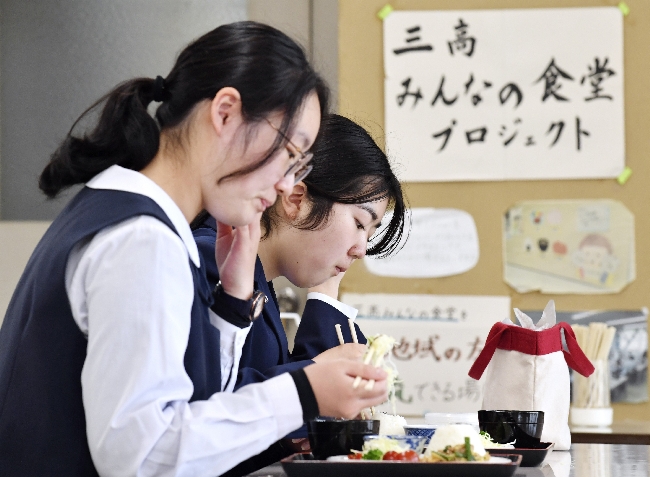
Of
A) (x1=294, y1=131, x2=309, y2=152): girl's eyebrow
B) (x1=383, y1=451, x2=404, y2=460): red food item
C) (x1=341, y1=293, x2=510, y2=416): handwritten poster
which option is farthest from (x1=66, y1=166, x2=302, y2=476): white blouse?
(x1=341, y1=293, x2=510, y2=416): handwritten poster

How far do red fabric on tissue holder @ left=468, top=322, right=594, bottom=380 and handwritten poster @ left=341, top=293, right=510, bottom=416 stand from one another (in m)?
1.37

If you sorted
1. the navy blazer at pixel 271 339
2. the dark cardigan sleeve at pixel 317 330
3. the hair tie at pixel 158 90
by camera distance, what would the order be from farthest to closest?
the dark cardigan sleeve at pixel 317 330
the navy blazer at pixel 271 339
the hair tie at pixel 158 90

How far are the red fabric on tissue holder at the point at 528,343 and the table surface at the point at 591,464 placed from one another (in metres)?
0.15

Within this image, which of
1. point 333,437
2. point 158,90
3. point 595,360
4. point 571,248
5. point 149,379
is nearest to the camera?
point 149,379

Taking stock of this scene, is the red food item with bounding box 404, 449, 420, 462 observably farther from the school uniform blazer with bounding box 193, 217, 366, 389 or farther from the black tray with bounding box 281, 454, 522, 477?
the school uniform blazer with bounding box 193, 217, 366, 389

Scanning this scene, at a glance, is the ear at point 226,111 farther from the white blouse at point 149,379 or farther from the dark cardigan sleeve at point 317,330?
the dark cardigan sleeve at point 317,330

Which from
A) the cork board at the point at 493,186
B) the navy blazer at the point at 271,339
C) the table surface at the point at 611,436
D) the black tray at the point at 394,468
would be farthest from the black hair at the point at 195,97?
the cork board at the point at 493,186

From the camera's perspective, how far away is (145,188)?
3.52 feet

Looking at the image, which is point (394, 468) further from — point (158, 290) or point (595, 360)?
point (595, 360)

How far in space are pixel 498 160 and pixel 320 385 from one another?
6.98 feet

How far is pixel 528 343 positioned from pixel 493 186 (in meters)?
1.53

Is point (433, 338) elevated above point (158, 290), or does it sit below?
below

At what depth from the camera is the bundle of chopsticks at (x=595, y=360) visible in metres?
2.37

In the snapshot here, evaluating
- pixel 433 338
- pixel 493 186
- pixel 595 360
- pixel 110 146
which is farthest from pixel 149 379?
pixel 493 186
